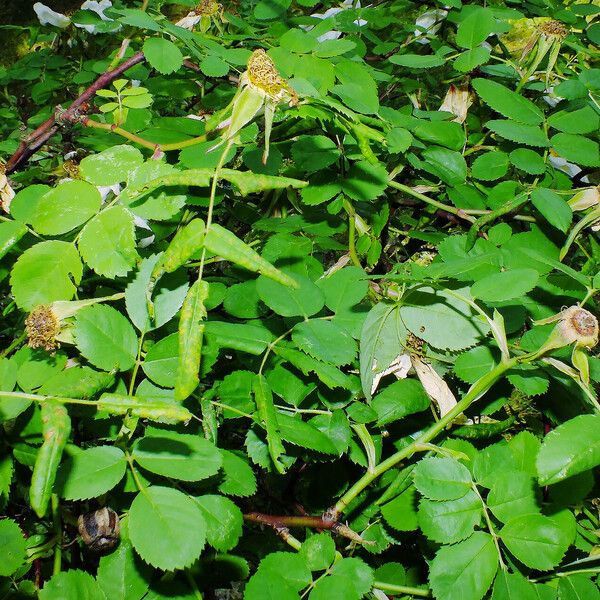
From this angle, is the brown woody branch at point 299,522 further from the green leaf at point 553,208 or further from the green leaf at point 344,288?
the green leaf at point 553,208

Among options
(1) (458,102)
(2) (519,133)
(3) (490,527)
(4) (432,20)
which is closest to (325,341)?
(3) (490,527)

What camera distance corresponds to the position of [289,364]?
2.09 ft

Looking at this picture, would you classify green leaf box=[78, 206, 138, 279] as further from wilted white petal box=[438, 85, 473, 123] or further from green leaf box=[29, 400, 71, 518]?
wilted white petal box=[438, 85, 473, 123]

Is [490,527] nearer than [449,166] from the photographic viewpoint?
Yes

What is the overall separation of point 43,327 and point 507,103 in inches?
28.5

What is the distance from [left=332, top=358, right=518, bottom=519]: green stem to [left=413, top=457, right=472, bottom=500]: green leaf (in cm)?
3

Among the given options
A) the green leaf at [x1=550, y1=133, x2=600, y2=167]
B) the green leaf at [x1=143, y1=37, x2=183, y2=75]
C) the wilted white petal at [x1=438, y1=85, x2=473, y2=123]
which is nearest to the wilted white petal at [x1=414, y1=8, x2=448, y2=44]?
the wilted white petal at [x1=438, y1=85, x2=473, y2=123]

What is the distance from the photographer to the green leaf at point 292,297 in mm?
620

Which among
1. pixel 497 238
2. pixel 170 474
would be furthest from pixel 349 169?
pixel 170 474

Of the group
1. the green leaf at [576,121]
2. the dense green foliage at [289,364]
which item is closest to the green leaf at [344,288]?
the dense green foliage at [289,364]

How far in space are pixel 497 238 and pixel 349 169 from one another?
23 cm

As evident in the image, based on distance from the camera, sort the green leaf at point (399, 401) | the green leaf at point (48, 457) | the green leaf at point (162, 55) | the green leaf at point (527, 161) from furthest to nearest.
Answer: the green leaf at point (527, 161), the green leaf at point (162, 55), the green leaf at point (399, 401), the green leaf at point (48, 457)

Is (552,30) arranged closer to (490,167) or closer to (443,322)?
(490,167)

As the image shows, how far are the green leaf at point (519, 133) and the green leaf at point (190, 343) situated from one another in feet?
1.90
